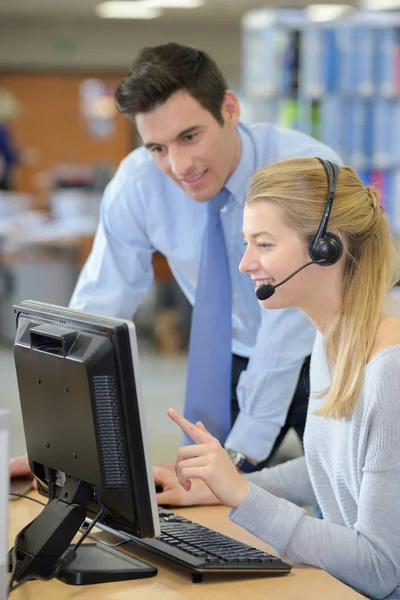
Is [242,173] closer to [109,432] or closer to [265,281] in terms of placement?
[265,281]

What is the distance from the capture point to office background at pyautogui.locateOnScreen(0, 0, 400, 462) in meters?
5.61

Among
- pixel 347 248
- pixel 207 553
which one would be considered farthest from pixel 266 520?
pixel 347 248

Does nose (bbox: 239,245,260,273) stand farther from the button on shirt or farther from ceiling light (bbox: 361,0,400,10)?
ceiling light (bbox: 361,0,400,10)

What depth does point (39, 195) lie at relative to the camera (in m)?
12.5

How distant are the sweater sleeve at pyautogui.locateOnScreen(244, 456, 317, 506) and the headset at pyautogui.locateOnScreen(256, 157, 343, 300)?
1.42ft

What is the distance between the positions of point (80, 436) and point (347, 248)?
55 cm

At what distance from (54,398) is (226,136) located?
96 cm

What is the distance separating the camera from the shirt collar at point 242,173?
2.26 m

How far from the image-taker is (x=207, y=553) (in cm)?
148

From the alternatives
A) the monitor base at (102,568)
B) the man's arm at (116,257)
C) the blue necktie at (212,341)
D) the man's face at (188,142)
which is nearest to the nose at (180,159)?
the man's face at (188,142)

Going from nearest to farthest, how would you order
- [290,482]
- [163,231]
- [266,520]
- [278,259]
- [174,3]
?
[266,520], [278,259], [290,482], [163,231], [174,3]

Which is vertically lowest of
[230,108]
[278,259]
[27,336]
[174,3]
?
[27,336]

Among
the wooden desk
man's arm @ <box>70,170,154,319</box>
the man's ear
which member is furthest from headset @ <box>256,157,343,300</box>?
man's arm @ <box>70,170,154,319</box>

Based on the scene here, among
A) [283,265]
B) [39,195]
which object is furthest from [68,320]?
[39,195]
